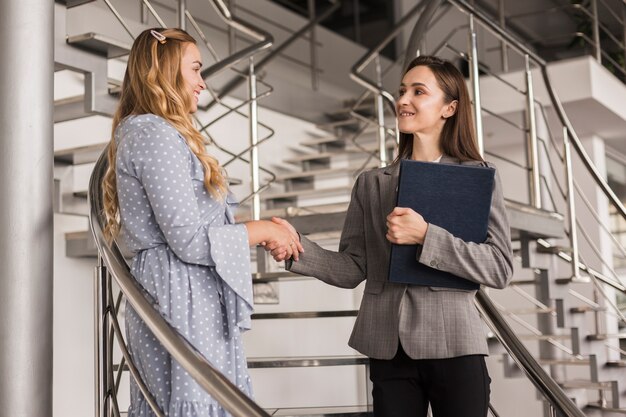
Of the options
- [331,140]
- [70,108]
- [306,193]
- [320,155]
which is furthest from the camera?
[331,140]

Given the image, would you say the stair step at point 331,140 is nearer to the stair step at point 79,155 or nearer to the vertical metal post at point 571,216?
the vertical metal post at point 571,216

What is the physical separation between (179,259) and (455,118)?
0.76 meters

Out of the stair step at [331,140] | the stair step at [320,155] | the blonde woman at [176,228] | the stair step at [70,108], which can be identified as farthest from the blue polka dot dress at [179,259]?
the stair step at [331,140]

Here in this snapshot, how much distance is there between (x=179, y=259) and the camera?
1.74 m

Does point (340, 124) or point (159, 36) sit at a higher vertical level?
point (340, 124)

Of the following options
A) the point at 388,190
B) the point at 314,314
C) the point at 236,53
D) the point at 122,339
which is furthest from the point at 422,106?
the point at 236,53

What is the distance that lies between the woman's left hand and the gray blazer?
0.8 inches

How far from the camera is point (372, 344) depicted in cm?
185

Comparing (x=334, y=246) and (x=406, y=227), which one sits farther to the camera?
(x=334, y=246)

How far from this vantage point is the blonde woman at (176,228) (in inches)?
66.0

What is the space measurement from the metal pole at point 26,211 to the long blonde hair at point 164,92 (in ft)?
1.35

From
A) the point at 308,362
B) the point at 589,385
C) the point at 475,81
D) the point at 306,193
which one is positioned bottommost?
the point at 589,385

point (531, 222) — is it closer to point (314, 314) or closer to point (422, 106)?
point (314, 314)

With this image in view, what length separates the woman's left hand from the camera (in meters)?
1.81
